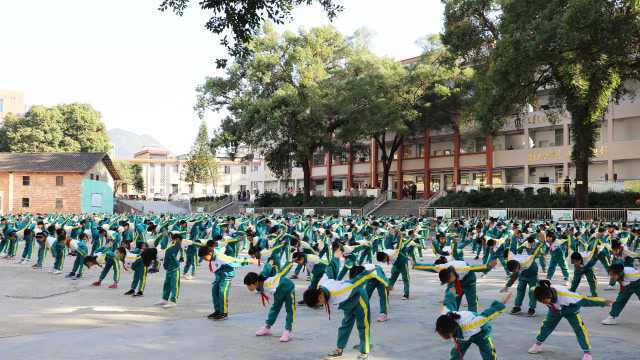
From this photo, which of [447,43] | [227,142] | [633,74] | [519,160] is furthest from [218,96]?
[633,74]

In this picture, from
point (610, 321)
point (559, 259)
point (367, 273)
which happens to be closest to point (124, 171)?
point (559, 259)

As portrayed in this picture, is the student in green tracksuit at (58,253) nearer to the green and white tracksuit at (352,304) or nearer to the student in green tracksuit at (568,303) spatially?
the green and white tracksuit at (352,304)

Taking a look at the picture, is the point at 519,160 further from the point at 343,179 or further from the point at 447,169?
the point at 343,179

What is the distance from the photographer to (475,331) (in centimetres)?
649

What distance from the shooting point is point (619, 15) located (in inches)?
1035

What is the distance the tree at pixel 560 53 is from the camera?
85.4 feet

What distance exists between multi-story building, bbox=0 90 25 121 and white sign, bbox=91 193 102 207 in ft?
218

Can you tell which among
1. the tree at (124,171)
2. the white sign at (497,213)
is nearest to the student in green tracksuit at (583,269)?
the white sign at (497,213)

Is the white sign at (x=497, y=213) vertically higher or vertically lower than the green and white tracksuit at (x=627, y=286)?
higher

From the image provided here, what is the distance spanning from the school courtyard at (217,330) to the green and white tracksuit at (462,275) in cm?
68

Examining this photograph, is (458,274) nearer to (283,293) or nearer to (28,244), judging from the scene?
(283,293)

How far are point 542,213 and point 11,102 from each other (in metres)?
105

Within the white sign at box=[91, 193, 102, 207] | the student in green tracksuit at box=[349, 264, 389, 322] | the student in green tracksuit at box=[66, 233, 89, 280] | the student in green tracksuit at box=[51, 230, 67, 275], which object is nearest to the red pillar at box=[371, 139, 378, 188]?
the white sign at box=[91, 193, 102, 207]

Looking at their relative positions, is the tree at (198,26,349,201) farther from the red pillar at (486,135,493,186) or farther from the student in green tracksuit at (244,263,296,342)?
the student in green tracksuit at (244,263,296,342)
